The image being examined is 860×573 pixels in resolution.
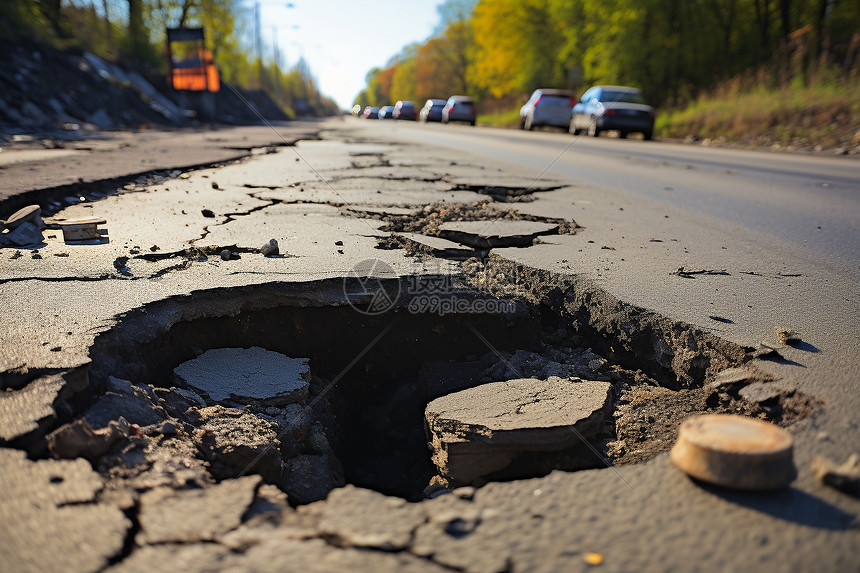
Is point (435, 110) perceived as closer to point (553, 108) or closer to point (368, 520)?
point (553, 108)

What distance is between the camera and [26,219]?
3.32m

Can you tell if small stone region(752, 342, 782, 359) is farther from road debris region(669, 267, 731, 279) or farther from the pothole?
road debris region(669, 267, 731, 279)

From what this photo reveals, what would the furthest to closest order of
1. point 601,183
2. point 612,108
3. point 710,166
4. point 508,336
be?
point 612,108 < point 710,166 < point 601,183 < point 508,336

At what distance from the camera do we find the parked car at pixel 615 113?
14469 mm

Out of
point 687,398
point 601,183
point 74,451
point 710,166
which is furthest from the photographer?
point 710,166

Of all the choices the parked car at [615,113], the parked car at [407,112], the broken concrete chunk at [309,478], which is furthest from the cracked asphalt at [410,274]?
the parked car at [407,112]

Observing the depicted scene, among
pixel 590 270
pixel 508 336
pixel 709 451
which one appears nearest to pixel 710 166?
pixel 590 270

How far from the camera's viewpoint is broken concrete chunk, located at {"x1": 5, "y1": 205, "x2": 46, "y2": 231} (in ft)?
10.6

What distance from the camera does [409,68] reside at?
7919cm

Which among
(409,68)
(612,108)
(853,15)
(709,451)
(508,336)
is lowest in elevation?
(508,336)

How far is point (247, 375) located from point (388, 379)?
0.73m

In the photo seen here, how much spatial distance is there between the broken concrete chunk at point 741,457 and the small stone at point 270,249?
2197mm

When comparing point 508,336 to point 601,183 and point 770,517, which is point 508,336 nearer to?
point 770,517

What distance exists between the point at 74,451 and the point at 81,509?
223mm
